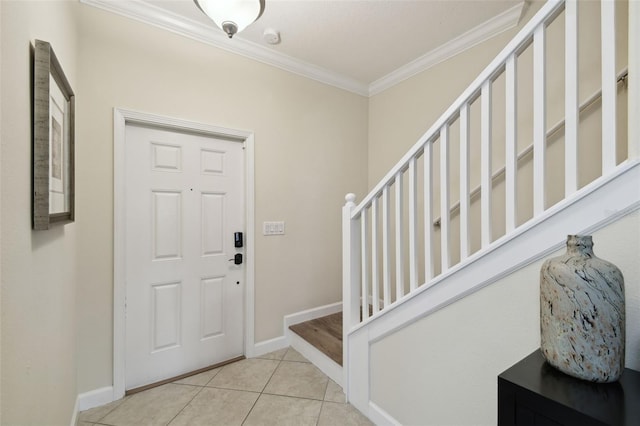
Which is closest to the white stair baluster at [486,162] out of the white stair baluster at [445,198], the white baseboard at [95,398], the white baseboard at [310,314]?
the white stair baluster at [445,198]

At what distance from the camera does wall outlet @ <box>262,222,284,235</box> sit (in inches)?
98.0

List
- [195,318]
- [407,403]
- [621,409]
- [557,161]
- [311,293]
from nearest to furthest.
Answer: [621,409], [407,403], [557,161], [195,318], [311,293]

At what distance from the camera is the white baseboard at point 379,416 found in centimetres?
155

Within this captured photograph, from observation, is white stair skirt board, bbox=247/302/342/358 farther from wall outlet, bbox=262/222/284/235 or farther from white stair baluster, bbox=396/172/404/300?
white stair baluster, bbox=396/172/404/300

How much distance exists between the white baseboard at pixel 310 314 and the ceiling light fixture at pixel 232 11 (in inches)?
91.0

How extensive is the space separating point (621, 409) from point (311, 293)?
2.30 m

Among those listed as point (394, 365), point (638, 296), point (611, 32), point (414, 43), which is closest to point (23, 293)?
point (394, 365)

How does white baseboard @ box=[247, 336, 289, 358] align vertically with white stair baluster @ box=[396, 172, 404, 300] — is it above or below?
below

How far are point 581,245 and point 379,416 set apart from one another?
1453 millimetres

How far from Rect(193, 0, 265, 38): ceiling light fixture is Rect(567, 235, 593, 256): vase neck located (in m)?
1.70

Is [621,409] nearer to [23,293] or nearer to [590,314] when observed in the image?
[590,314]

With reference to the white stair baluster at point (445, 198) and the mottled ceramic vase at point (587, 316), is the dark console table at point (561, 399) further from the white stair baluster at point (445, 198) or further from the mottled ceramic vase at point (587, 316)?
the white stair baluster at point (445, 198)

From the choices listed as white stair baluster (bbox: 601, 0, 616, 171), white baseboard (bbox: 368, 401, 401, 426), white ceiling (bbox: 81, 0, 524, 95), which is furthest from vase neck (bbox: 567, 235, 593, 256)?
white ceiling (bbox: 81, 0, 524, 95)

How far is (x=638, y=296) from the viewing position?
0.79 meters
